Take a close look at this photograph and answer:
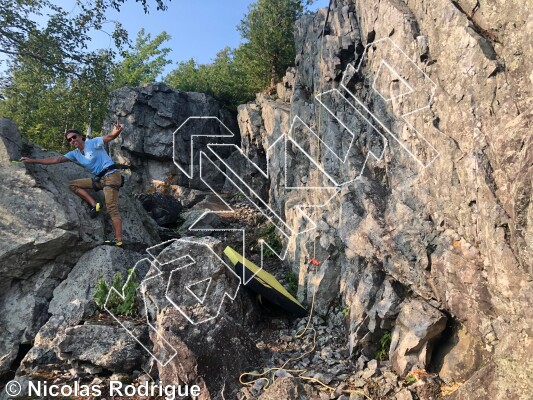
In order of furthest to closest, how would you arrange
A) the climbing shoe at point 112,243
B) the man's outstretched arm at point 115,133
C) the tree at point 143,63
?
the tree at point 143,63 → the climbing shoe at point 112,243 → the man's outstretched arm at point 115,133

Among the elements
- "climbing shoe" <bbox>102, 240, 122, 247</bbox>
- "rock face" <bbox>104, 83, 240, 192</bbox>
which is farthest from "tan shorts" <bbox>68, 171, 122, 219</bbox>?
"rock face" <bbox>104, 83, 240, 192</bbox>

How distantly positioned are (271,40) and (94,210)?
1214 cm

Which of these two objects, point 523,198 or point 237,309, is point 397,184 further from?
point 237,309

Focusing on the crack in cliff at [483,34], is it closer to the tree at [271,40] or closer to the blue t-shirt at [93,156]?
the blue t-shirt at [93,156]

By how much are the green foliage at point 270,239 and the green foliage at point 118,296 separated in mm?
4272

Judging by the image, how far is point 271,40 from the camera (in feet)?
58.2

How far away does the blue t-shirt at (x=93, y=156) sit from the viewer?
9.30 meters

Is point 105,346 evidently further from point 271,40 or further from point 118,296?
point 271,40

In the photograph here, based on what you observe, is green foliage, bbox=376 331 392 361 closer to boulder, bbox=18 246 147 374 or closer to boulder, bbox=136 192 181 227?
boulder, bbox=18 246 147 374

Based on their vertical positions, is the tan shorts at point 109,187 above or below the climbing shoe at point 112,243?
above

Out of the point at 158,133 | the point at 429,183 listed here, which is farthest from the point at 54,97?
the point at 429,183

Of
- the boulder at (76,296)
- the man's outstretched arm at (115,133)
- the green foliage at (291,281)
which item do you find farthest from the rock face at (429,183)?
the man's outstretched arm at (115,133)

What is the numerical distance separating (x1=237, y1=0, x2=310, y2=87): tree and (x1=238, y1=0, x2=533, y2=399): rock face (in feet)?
28.6

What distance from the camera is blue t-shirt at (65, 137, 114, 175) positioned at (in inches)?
366
